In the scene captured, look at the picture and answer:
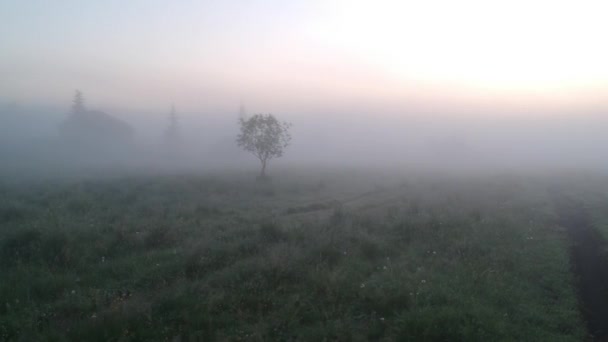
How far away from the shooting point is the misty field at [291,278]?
7.46 m

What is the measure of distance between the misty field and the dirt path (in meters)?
0.27

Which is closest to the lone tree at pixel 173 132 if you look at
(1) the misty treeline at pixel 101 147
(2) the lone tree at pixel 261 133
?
(1) the misty treeline at pixel 101 147

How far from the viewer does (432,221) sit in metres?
15.4

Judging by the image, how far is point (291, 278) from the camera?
965 centimetres

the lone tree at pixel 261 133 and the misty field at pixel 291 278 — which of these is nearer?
the misty field at pixel 291 278

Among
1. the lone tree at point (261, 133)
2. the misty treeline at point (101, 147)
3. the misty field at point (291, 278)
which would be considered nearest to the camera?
the misty field at point (291, 278)

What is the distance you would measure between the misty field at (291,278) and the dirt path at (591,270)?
0.27 metres

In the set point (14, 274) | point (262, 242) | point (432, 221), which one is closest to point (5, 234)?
point (14, 274)

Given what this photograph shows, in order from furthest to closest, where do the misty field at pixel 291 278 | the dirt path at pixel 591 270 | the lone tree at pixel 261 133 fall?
the lone tree at pixel 261 133
the dirt path at pixel 591 270
the misty field at pixel 291 278

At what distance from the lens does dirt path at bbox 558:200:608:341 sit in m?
7.95

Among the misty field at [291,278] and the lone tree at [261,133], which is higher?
the lone tree at [261,133]

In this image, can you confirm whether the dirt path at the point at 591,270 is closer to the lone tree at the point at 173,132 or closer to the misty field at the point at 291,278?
the misty field at the point at 291,278

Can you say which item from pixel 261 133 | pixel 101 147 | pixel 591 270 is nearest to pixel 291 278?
pixel 591 270

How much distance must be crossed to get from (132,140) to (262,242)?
88465mm
